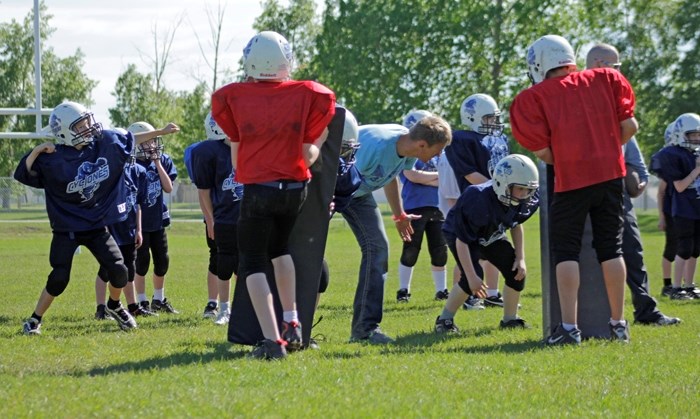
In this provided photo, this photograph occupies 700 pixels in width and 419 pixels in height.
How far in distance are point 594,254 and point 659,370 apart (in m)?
→ 1.73

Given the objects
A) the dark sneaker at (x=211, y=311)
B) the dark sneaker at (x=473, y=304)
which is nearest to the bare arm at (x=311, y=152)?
the dark sneaker at (x=211, y=311)

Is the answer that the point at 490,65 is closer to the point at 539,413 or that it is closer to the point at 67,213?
the point at 67,213

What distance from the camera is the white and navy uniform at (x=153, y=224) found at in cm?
1071

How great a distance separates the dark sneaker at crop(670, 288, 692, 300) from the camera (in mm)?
11538

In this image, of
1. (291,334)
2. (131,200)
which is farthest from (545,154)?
(131,200)

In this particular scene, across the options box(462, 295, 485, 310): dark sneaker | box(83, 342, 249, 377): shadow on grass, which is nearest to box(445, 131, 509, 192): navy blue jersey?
box(462, 295, 485, 310): dark sneaker

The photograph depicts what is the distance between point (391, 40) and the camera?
47.9m

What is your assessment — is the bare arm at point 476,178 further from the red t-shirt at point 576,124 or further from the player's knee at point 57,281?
the player's knee at point 57,281

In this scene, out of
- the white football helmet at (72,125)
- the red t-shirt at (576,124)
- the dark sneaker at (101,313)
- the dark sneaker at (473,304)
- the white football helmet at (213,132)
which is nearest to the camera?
the red t-shirt at (576,124)

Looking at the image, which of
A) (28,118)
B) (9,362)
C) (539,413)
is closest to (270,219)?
(9,362)

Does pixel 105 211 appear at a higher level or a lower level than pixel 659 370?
higher

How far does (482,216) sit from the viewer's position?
309 inches

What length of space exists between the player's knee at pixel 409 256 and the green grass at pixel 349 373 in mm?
2171

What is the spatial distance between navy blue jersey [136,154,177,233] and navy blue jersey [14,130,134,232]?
2.13 metres
